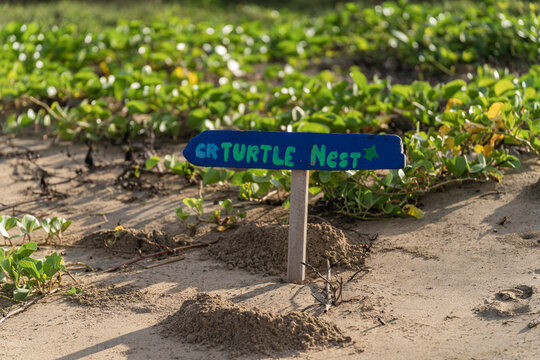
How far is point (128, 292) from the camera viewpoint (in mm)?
2834

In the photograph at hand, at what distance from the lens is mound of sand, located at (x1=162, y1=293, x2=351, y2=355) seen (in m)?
2.34

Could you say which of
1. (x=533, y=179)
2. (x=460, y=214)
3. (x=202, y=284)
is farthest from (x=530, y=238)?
(x=202, y=284)

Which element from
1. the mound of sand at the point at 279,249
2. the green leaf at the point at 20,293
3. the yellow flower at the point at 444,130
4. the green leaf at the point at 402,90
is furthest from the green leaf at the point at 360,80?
the green leaf at the point at 20,293

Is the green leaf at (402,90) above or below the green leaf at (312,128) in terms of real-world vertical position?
above

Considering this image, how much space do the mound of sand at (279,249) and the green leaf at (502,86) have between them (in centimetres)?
139

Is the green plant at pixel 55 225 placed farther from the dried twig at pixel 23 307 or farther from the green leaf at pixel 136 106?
the green leaf at pixel 136 106

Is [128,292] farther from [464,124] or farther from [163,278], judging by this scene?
[464,124]

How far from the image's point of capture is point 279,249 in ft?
9.96

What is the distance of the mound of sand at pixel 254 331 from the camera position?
7.68ft

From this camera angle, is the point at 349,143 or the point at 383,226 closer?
the point at 349,143

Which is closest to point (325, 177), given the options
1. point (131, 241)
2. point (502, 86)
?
point (131, 241)

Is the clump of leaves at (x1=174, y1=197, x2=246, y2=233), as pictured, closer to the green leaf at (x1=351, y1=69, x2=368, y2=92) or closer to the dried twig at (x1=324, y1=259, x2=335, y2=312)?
the dried twig at (x1=324, y1=259, x2=335, y2=312)

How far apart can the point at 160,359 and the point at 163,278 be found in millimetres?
686

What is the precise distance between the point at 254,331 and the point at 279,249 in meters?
0.71
